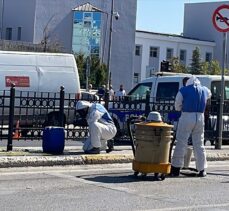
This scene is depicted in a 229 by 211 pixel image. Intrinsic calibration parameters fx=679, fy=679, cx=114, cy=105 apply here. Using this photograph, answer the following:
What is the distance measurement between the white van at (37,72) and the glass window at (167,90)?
2.57 metres

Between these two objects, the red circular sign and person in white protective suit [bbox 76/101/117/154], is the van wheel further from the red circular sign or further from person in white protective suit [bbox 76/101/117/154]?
the red circular sign

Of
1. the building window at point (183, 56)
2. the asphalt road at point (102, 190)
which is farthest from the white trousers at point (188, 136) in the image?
the building window at point (183, 56)

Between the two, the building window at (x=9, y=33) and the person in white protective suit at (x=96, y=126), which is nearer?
the person in white protective suit at (x=96, y=126)

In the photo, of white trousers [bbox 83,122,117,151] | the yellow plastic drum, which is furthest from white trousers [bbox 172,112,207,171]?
white trousers [bbox 83,122,117,151]

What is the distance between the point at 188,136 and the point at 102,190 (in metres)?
2.51

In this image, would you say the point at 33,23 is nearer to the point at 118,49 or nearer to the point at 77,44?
the point at 77,44

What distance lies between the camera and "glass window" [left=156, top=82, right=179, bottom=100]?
19.2 meters

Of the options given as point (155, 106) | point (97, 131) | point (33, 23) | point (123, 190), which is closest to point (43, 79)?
point (155, 106)

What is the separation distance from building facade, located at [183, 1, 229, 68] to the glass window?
6677 cm

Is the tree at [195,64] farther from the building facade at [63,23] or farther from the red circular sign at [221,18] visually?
the red circular sign at [221,18]

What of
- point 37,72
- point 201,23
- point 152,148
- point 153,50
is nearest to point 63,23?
point 153,50

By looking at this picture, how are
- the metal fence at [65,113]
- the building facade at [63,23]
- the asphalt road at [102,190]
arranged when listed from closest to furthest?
the asphalt road at [102,190], the metal fence at [65,113], the building facade at [63,23]

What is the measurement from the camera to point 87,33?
69.2 metres

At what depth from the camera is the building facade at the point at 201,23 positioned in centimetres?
8625
